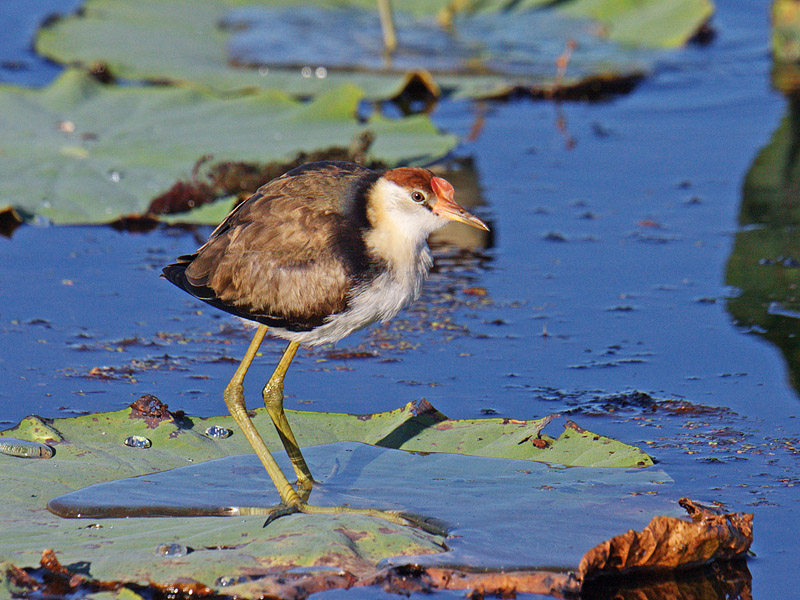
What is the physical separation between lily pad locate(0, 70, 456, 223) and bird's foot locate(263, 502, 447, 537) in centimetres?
340

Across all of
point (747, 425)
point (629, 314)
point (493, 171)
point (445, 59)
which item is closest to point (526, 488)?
point (747, 425)

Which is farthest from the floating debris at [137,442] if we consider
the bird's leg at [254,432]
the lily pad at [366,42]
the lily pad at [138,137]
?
the lily pad at [366,42]

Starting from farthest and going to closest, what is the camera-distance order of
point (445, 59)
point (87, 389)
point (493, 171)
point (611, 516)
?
point (445, 59) → point (493, 171) → point (87, 389) → point (611, 516)

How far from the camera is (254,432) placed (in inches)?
168

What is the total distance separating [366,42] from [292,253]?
6.64m

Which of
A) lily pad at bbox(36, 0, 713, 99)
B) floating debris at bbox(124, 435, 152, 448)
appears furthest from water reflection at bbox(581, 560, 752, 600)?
lily pad at bbox(36, 0, 713, 99)

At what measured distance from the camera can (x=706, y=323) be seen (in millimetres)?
5859

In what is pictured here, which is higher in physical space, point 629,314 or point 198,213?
point 198,213

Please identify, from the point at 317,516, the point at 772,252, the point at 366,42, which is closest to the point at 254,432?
the point at 317,516

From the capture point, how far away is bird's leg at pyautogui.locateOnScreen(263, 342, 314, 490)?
13.4 feet

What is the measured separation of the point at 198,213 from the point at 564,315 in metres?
2.38

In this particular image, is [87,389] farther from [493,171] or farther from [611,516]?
[493,171]

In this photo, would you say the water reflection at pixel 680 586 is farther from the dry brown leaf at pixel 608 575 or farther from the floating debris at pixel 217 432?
the floating debris at pixel 217 432

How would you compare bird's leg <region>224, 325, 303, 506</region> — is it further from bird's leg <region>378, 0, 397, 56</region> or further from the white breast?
bird's leg <region>378, 0, 397, 56</region>
